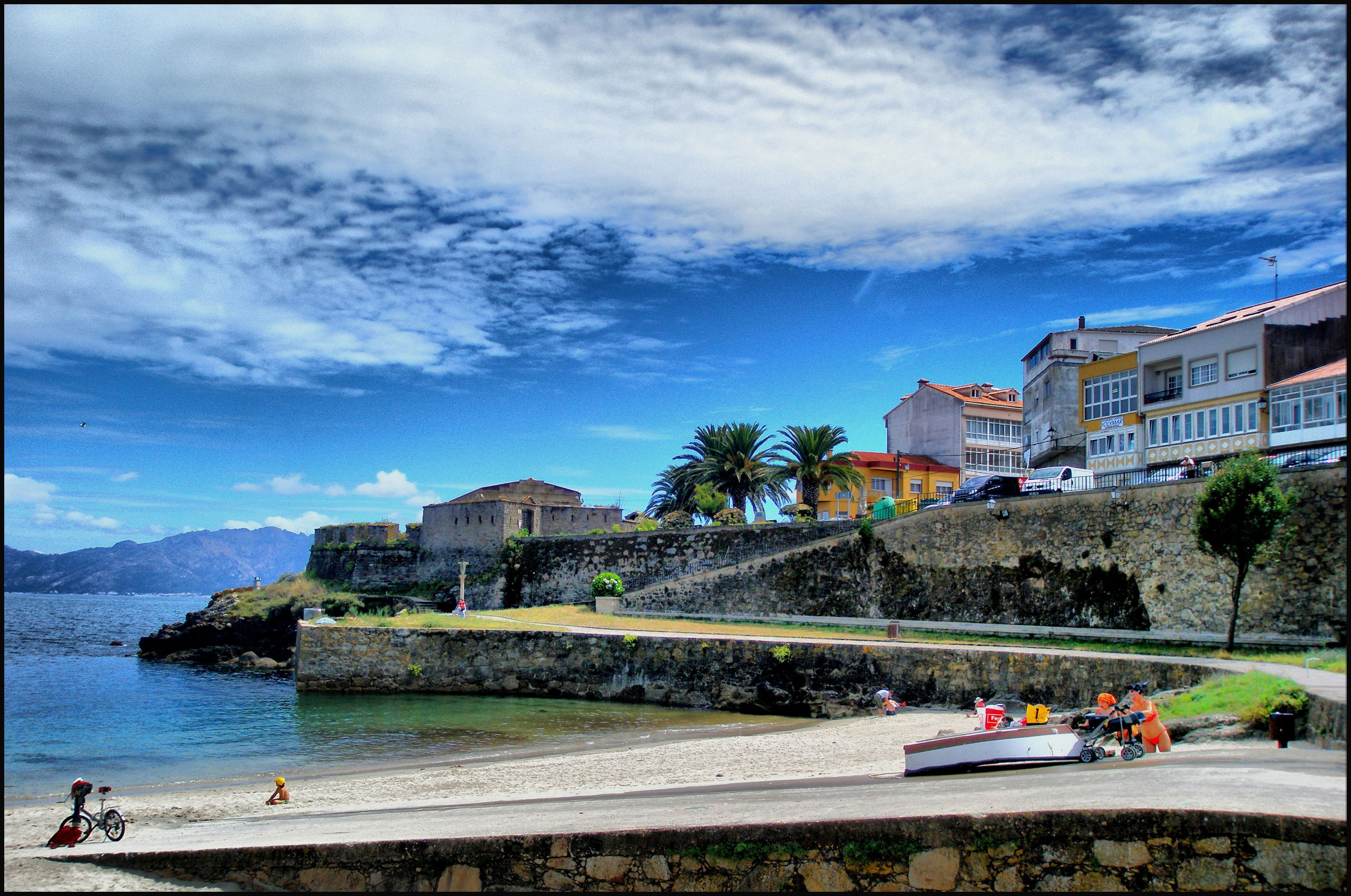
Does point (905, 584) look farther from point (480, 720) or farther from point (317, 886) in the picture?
point (317, 886)

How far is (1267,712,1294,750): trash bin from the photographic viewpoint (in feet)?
30.8

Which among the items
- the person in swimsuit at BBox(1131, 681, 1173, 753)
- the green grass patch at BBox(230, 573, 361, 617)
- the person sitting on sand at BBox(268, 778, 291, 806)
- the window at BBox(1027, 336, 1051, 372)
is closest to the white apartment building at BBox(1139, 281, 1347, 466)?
the window at BBox(1027, 336, 1051, 372)

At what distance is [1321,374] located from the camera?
26922 mm

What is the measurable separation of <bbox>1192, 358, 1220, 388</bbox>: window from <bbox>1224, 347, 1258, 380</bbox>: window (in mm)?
347

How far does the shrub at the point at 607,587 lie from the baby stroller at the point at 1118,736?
91.1 feet

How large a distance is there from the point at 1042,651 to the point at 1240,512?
5.73 meters

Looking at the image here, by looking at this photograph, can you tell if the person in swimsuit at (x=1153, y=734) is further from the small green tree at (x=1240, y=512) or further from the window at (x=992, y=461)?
the window at (x=992, y=461)

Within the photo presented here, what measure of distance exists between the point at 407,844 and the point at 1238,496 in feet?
65.8

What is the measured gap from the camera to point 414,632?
93.9 feet

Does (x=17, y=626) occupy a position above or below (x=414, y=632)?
below

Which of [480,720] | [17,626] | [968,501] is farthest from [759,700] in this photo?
[17,626]

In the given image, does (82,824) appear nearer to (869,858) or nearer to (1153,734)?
(869,858)

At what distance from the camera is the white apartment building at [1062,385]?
4209 centimetres

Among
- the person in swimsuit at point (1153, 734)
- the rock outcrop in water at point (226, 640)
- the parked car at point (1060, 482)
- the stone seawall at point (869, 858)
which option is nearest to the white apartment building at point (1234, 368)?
the parked car at point (1060, 482)
